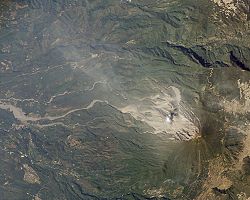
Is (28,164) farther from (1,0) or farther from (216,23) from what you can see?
(216,23)

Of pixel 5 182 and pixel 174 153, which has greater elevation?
pixel 174 153

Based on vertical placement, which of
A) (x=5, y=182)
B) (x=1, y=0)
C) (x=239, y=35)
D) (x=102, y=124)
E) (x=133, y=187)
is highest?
(x=239, y=35)

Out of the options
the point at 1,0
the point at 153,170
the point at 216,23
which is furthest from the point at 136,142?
the point at 1,0

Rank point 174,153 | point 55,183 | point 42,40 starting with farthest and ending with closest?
point 42,40
point 55,183
point 174,153

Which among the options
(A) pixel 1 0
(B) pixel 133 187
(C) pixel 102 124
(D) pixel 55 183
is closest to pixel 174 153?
(B) pixel 133 187

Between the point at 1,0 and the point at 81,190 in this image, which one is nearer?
the point at 81,190

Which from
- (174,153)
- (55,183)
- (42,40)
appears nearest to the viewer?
(174,153)
